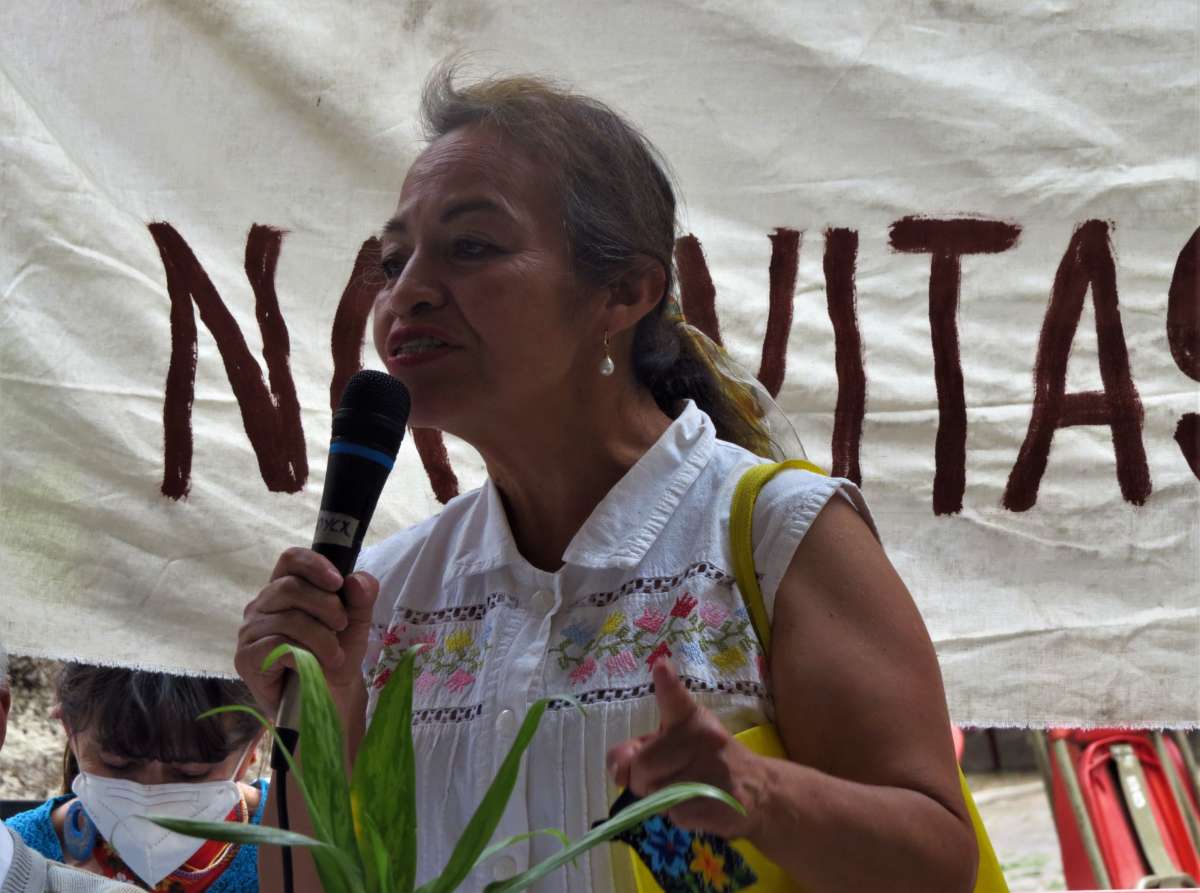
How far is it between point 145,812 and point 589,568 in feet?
3.99

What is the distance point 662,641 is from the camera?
1.39m

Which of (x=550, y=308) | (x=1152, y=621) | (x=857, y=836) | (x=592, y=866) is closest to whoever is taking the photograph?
(x=857, y=836)

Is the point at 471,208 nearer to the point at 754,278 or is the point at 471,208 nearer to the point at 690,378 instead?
the point at 690,378

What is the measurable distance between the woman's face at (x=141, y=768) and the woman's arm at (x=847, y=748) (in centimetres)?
140

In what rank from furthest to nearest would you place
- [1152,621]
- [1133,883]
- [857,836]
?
[1133,883], [1152,621], [857,836]

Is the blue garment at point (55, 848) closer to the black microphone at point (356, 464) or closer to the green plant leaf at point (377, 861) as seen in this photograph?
the black microphone at point (356, 464)

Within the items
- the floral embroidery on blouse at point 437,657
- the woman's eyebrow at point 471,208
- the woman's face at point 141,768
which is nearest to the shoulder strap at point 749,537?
the floral embroidery on blouse at point 437,657

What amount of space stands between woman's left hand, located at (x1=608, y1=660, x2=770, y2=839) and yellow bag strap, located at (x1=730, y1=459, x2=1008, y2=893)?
35cm

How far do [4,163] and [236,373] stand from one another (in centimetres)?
51

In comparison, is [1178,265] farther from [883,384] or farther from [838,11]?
[838,11]

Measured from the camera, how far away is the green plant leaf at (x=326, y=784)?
0.92m

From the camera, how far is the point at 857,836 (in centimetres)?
117

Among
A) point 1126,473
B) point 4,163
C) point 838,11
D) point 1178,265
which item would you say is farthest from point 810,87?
point 4,163

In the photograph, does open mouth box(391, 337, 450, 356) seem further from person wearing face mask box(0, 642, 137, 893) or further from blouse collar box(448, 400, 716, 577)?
person wearing face mask box(0, 642, 137, 893)
